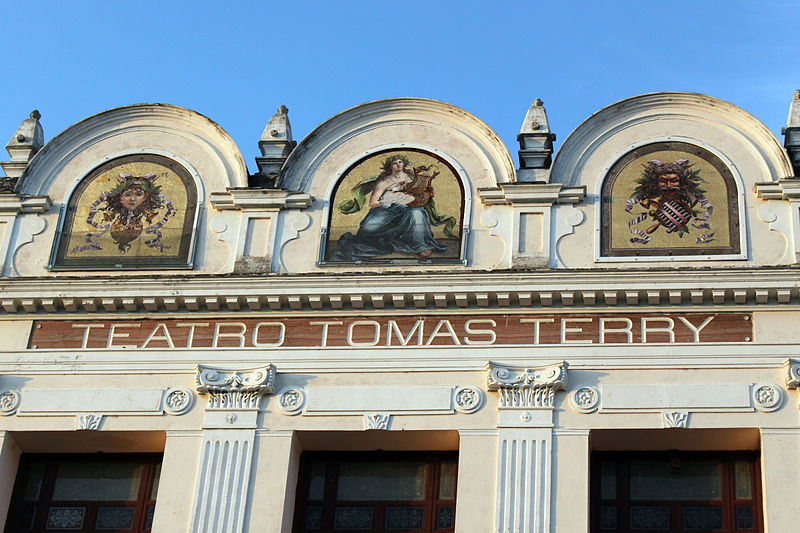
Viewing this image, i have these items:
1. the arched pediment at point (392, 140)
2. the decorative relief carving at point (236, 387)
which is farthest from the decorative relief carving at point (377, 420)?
the arched pediment at point (392, 140)

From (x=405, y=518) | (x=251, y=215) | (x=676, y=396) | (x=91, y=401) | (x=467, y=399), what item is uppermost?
(x=251, y=215)

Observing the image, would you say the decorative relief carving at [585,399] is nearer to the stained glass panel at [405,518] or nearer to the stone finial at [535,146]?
the stained glass panel at [405,518]

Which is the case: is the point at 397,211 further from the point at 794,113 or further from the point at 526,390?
the point at 794,113

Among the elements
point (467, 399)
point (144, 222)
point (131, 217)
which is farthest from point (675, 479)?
point (131, 217)

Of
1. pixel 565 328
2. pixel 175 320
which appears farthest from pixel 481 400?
pixel 175 320

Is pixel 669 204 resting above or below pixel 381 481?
above

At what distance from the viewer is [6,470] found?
21453mm

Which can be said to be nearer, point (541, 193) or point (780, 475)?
point (780, 475)

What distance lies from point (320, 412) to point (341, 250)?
2.87 m

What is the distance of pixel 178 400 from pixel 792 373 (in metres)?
8.80

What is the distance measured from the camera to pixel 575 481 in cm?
1978

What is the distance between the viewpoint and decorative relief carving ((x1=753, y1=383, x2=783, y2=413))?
20.0 meters

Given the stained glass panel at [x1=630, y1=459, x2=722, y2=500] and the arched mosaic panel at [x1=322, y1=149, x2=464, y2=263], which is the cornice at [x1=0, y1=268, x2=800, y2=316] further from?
the stained glass panel at [x1=630, y1=459, x2=722, y2=500]

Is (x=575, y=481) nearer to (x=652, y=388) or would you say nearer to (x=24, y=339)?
(x=652, y=388)
